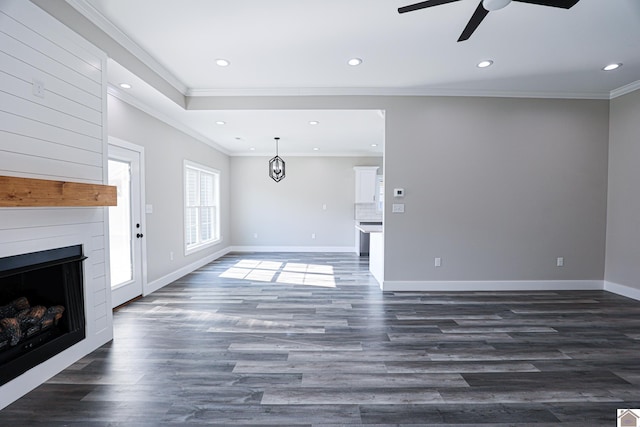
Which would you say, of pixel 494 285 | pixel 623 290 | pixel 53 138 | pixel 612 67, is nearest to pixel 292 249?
pixel 494 285

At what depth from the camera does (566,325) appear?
2.94m

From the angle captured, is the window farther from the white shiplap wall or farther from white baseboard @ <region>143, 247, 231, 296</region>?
the white shiplap wall

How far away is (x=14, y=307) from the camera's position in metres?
1.99

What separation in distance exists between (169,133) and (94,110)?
212 centimetres

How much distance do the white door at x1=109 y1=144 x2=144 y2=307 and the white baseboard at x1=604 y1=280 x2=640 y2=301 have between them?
6.62 meters

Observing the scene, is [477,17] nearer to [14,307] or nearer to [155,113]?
[14,307]

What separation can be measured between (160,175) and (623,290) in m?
6.81

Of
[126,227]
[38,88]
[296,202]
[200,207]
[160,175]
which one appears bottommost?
[126,227]

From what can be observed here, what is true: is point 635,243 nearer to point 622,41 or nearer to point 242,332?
point 622,41

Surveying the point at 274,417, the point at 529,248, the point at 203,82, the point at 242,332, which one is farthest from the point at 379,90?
the point at 274,417

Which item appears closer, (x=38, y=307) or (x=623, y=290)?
(x=38, y=307)

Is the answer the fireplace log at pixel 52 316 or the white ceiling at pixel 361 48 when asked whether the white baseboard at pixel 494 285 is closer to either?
the white ceiling at pixel 361 48

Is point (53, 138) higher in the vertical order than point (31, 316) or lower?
higher

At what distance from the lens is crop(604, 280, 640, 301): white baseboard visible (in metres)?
3.72
